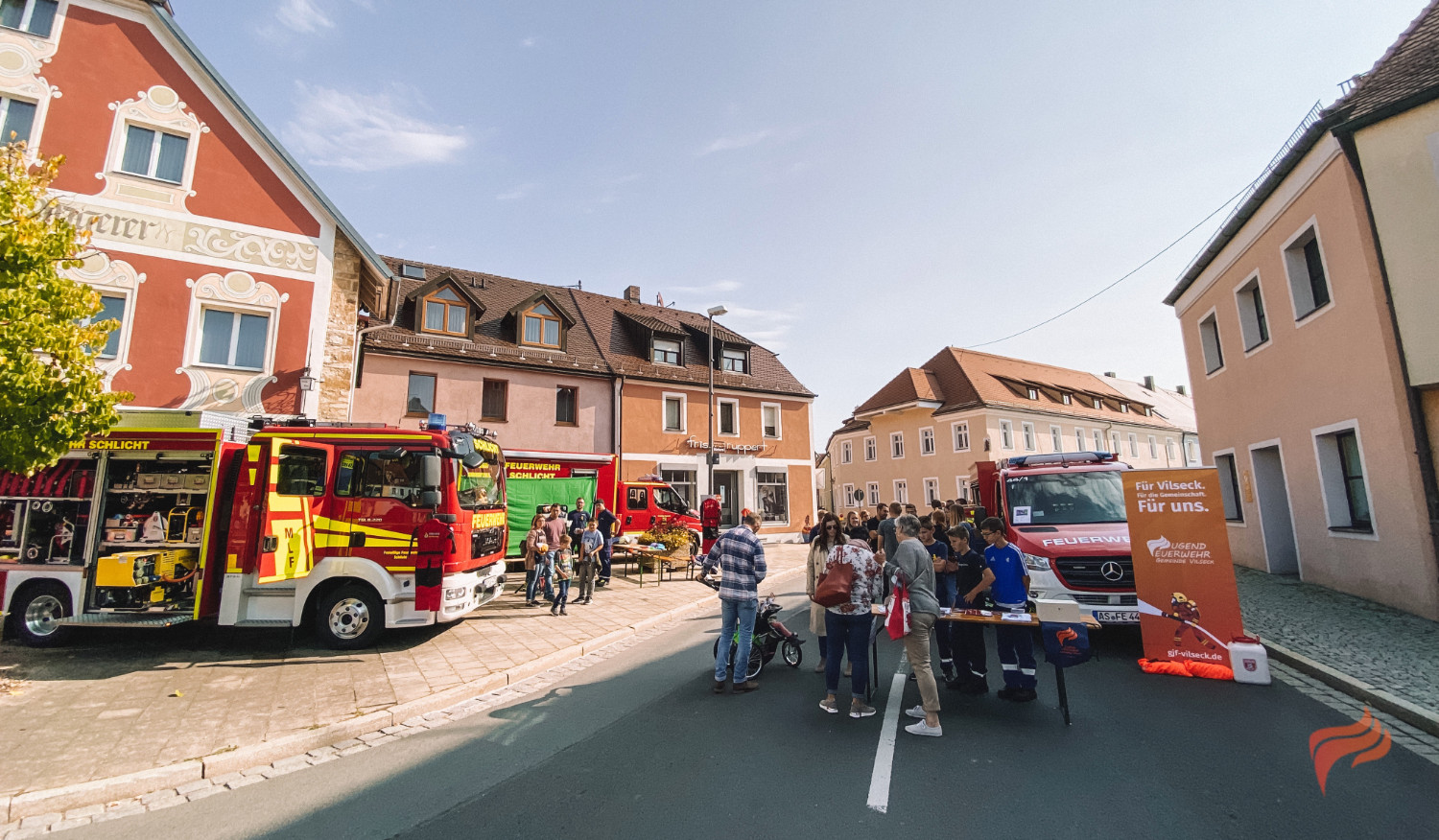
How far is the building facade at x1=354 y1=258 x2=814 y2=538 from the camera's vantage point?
20.1 m

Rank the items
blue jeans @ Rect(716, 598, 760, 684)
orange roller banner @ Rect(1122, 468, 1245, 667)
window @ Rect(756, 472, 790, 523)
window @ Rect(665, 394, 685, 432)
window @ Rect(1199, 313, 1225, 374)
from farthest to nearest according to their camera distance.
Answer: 1. window @ Rect(756, 472, 790, 523)
2. window @ Rect(665, 394, 685, 432)
3. window @ Rect(1199, 313, 1225, 374)
4. orange roller banner @ Rect(1122, 468, 1245, 667)
5. blue jeans @ Rect(716, 598, 760, 684)

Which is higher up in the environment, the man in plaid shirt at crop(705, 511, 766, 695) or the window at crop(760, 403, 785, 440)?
the window at crop(760, 403, 785, 440)

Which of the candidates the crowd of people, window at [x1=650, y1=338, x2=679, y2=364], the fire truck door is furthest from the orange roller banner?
window at [x1=650, y1=338, x2=679, y2=364]

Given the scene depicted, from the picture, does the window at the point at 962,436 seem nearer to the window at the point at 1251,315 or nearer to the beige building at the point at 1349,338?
the beige building at the point at 1349,338

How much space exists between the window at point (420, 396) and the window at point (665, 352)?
29.7 feet

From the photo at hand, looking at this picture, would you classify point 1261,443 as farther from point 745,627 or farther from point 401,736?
point 401,736

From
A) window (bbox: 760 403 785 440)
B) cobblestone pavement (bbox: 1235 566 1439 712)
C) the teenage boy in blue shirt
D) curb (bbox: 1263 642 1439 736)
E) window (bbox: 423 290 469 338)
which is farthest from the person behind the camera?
window (bbox: 760 403 785 440)

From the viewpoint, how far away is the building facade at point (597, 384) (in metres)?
20.1

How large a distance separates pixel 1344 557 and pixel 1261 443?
3.38 metres

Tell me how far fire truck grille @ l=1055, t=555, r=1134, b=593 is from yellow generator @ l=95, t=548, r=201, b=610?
1143 centimetres

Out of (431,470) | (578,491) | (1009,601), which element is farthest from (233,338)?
(1009,601)

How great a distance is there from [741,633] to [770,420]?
21549mm

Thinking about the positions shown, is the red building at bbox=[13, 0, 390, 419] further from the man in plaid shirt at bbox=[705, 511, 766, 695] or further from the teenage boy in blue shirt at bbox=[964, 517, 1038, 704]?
the teenage boy in blue shirt at bbox=[964, 517, 1038, 704]

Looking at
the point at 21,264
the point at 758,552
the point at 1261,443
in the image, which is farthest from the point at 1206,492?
the point at 21,264
